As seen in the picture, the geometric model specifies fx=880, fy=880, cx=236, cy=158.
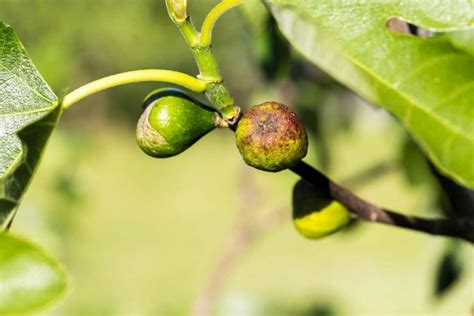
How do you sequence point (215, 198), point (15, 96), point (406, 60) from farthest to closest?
1. point (215, 198)
2. point (15, 96)
3. point (406, 60)

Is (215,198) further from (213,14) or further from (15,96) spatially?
(213,14)

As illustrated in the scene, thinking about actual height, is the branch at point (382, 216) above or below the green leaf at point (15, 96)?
below

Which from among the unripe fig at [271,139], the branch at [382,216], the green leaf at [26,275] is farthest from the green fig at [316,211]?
the green leaf at [26,275]

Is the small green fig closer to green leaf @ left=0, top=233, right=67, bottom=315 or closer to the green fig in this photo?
the green fig

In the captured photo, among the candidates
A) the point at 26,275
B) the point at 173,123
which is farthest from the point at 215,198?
the point at 26,275

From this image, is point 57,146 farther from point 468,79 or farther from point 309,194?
point 468,79

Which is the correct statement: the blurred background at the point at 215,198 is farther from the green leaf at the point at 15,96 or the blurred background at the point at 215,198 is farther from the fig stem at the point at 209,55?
the green leaf at the point at 15,96

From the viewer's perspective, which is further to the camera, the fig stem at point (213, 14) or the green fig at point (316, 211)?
the green fig at point (316, 211)
